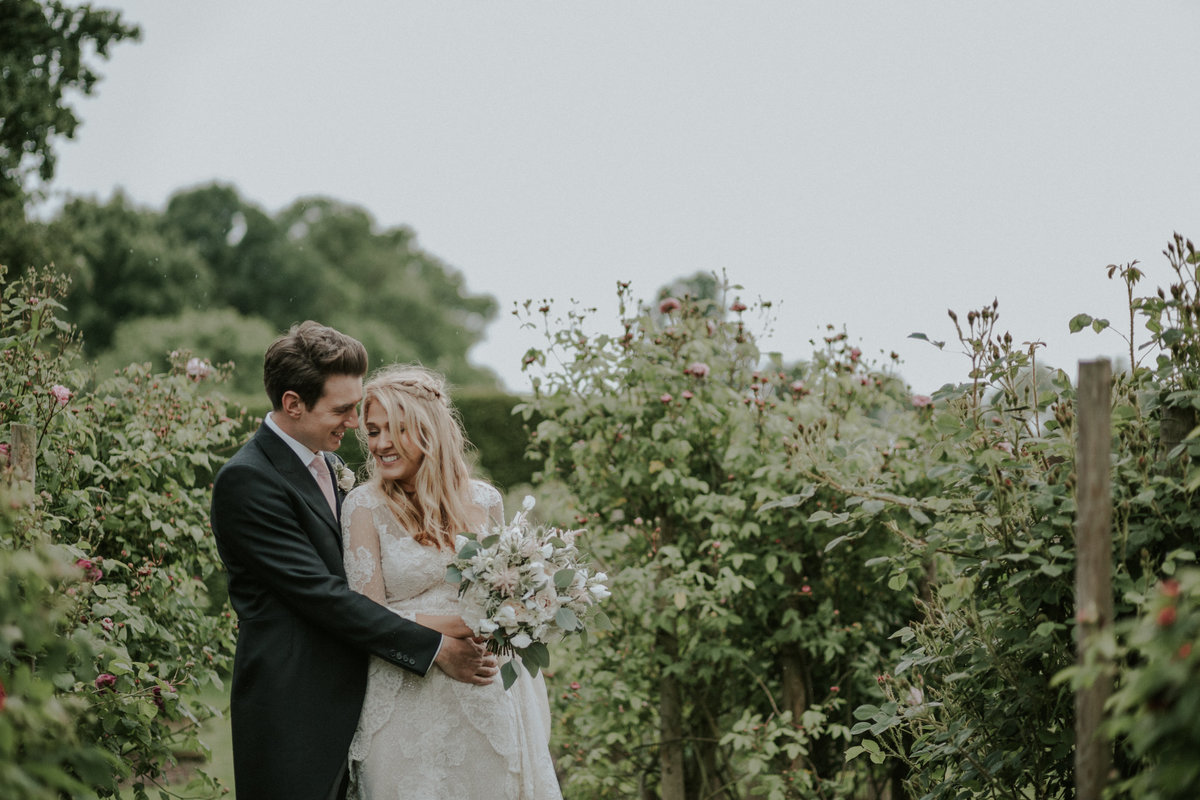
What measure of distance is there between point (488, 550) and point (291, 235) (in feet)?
109

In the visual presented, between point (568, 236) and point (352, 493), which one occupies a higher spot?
point (568, 236)

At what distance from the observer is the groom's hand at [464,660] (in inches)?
109

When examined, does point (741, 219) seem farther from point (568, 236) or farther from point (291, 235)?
point (291, 235)

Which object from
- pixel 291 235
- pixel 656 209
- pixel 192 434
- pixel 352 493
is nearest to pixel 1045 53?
pixel 352 493

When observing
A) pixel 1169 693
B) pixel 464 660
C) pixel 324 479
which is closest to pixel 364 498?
pixel 324 479

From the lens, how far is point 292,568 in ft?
8.94

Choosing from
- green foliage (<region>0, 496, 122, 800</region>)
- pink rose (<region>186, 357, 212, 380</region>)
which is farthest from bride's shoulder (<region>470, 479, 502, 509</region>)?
pink rose (<region>186, 357, 212, 380</region>)

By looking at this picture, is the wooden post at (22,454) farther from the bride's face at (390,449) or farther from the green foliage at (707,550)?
the green foliage at (707,550)

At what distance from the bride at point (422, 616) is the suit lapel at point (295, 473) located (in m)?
0.08

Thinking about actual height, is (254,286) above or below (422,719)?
above

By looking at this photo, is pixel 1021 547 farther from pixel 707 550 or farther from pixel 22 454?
pixel 22 454

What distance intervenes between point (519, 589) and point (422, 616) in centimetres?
38

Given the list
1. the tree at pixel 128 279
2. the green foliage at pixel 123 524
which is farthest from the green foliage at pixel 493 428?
the tree at pixel 128 279

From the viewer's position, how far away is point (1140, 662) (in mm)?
2258
